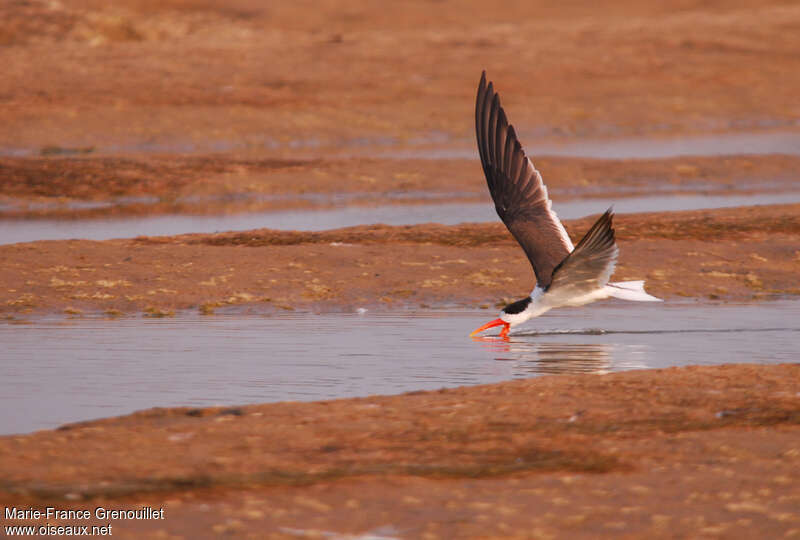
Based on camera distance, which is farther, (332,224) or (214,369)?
(332,224)

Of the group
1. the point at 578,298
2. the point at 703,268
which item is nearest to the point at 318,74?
the point at 703,268

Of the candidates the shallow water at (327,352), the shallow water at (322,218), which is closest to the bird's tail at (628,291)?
the shallow water at (327,352)

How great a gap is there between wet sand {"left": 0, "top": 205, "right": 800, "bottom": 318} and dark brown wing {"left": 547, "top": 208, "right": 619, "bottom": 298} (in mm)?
2977

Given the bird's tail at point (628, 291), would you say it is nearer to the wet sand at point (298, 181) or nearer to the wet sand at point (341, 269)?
the wet sand at point (341, 269)

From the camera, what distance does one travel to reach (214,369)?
866cm

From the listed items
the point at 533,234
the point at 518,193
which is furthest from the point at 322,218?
the point at 533,234

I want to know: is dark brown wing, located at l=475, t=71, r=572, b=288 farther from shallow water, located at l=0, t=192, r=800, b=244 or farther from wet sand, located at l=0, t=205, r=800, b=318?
shallow water, located at l=0, t=192, r=800, b=244

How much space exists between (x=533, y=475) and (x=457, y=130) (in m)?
23.9

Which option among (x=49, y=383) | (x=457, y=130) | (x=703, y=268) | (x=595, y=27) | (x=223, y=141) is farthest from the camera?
(x=595, y=27)

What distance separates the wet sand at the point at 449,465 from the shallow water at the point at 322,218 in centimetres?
1026

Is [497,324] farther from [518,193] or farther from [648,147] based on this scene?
[648,147]

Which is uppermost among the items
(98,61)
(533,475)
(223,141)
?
(98,61)

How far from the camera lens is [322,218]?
61.2 ft

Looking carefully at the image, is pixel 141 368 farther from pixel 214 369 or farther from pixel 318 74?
pixel 318 74
